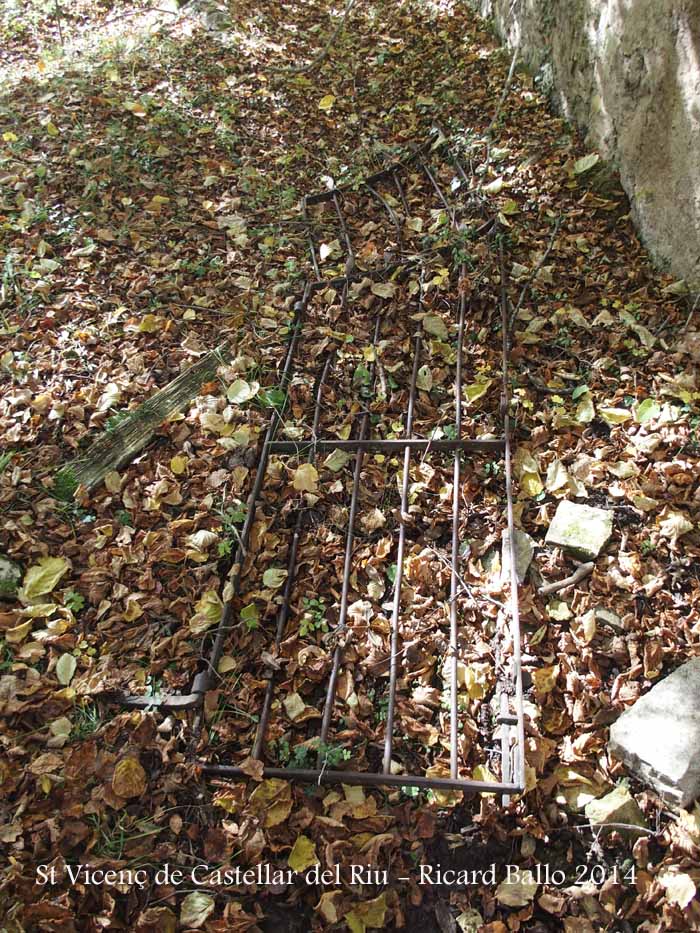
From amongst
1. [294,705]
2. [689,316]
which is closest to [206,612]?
[294,705]

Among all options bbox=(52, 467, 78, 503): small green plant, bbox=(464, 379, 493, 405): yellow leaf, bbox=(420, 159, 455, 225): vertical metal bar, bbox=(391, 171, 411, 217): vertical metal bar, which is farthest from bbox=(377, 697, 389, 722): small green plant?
bbox=(391, 171, 411, 217): vertical metal bar

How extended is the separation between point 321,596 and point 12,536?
45.9 inches

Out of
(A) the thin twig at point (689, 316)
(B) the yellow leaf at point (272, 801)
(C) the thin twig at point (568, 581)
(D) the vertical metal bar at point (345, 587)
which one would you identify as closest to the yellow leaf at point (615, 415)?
(A) the thin twig at point (689, 316)

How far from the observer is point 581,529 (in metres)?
2.21

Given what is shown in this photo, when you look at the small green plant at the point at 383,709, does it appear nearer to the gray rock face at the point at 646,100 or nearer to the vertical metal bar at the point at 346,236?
the vertical metal bar at the point at 346,236

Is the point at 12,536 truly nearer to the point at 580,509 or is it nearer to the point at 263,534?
the point at 263,534

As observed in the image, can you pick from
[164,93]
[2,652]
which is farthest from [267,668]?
[164,93]

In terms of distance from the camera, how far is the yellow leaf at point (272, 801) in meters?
1.75

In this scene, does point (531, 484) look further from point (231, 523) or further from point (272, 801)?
point (272, 801)

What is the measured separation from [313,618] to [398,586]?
32cm

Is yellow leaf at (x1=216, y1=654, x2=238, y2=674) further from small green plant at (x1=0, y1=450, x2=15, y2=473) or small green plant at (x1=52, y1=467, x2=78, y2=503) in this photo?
small green plant at (x1=0, y1=450, x2=15, y2=473)

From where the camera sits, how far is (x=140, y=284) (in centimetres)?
321

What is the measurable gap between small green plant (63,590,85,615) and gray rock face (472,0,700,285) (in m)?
2.92

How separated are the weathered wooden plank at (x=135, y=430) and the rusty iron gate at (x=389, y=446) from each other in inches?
15.8
